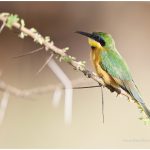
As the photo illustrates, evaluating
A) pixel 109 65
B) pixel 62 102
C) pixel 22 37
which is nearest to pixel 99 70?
pixel 109 65

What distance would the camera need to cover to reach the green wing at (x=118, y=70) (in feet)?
4.21

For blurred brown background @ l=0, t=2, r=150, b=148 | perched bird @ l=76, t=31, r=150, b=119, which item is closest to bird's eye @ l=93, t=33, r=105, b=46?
perched bird @ l=76, t=31, r=150, b=119

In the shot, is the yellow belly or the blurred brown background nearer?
the yellow belly

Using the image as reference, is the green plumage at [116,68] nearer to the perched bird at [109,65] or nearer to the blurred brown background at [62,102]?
the perched bird at [109,65]

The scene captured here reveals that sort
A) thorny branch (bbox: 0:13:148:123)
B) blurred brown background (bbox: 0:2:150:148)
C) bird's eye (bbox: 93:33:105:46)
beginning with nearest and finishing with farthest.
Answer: thorny branch (bbox: 0:13:148:123) → bird's eye (bbox: 93:33:105:46) → blurred brown background (bbox: 0:2:150:148)

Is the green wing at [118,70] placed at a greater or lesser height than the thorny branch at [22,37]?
greater

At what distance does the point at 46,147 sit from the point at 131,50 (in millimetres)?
481

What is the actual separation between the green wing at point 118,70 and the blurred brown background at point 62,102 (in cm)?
19

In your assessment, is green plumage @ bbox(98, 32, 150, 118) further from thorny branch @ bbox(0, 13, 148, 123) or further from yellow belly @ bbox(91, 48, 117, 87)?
thorny branch @ bbox(0, 13, 148, 123)

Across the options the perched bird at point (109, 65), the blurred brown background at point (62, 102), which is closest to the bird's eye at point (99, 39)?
the perched bird at point (109, 65)

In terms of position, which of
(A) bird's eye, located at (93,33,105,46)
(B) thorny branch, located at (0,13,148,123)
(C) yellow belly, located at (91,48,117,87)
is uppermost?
(A) bird's eye, located at (93,33,105,46)

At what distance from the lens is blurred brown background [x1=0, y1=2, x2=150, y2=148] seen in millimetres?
1537

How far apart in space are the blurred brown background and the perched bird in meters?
0.19

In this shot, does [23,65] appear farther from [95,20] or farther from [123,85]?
[123,85]
